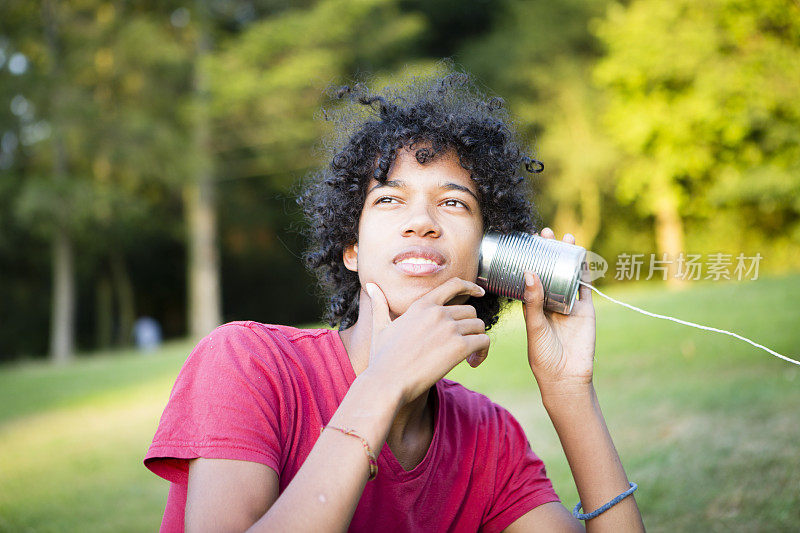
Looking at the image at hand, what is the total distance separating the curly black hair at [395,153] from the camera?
2818 mm

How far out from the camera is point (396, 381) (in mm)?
1970

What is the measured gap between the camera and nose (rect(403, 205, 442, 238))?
2.49 metres

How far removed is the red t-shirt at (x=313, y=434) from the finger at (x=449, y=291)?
0.42m

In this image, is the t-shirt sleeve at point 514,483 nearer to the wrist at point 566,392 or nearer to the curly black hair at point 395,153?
the wrist at point 566,392

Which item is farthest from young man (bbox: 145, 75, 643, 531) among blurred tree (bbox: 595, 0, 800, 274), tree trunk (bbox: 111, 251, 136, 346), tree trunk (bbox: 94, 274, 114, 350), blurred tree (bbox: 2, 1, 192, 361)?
tree trunk (bbox: 94, 274, 114, 350)

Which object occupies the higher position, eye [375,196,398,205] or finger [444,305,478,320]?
eye [375,196,398,205]

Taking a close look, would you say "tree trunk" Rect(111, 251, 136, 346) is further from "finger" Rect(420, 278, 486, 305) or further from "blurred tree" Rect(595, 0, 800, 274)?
"finger" Rect(420, 278, 486, 305)

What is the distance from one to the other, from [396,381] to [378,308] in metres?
0.44

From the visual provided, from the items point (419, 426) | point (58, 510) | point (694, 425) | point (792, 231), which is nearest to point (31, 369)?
point (58, 510)

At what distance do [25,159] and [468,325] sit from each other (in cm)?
2356

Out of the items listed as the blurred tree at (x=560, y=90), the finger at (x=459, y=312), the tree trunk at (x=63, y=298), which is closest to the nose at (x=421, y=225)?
the finger at (x=459, y=312)

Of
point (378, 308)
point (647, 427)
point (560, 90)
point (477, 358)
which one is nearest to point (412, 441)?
point (477, 358)

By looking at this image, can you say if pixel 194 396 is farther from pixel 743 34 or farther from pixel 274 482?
pixel 743 34

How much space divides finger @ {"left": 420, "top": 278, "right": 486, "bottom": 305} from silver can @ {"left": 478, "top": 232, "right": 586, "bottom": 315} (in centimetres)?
20
